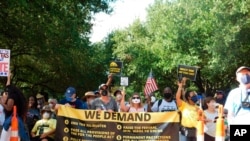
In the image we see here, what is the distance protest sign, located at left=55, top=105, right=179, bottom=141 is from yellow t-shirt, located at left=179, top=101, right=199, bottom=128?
58 centimetres

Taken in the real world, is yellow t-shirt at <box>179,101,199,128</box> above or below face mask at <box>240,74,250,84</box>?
below

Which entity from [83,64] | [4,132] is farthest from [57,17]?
[4,132]

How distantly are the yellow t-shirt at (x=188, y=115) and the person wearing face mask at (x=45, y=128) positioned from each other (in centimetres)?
261

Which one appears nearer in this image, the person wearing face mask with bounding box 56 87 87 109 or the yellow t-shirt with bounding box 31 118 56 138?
the yellow t-shirt with bounding box 31 118 56 138

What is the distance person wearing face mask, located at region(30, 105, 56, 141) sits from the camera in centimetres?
1106

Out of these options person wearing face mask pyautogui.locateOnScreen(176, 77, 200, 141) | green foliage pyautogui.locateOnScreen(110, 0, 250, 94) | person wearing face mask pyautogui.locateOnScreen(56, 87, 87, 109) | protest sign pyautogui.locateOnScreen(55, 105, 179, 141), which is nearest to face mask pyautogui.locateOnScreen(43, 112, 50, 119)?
person wearing face mask pyautogui.locateOnScreen(56, 87, 87, 109)

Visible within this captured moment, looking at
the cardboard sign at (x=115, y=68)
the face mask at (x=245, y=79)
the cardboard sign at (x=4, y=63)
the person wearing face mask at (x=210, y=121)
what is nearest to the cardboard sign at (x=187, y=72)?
the person wearing face mask at (x=210, y=121)

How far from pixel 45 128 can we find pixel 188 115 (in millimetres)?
2890

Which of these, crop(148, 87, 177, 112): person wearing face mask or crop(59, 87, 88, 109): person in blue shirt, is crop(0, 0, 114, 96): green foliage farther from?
crop(148, 87, 177, 112): person wearing face mask

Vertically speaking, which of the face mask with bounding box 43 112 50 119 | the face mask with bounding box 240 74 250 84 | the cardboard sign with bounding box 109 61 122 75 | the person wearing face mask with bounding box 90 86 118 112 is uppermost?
the cardboard sign with bounding box 109 61 122 75

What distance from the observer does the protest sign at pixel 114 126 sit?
412 inches

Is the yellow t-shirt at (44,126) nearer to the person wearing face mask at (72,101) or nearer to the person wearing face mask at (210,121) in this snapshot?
the person wearing face mask at (72,101)

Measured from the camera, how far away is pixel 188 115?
11.2m

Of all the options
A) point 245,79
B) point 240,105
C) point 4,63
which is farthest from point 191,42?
point 240,105
